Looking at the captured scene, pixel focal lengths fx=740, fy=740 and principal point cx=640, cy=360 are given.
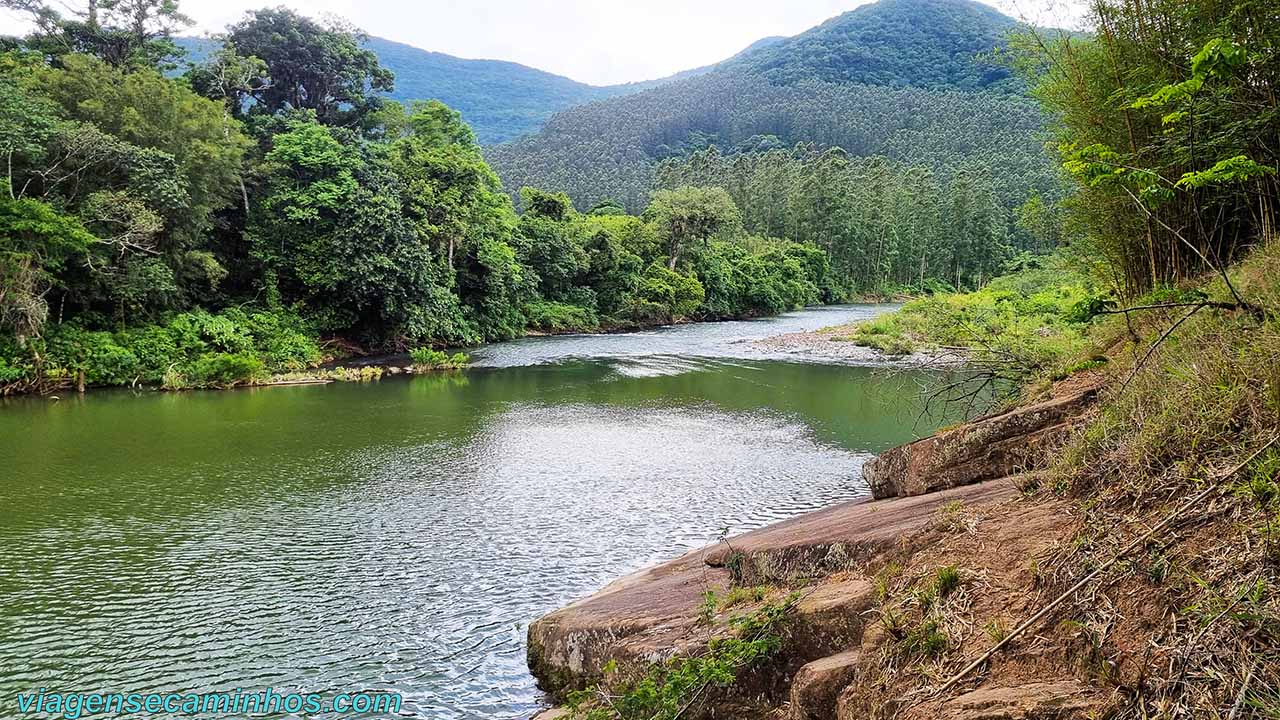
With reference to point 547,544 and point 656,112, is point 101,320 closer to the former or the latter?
point 547,544

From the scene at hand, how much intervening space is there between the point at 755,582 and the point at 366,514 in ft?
24.1

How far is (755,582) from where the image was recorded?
6199mm

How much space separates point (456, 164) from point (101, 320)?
1582 cm

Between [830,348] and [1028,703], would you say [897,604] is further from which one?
[830,348]

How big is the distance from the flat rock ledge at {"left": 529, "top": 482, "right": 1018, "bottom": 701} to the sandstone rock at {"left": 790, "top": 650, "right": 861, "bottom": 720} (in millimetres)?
447

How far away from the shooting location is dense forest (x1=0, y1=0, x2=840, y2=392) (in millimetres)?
21984

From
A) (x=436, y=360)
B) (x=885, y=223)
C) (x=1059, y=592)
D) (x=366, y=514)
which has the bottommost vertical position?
(x=366, y=514)

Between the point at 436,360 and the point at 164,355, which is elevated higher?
the point at 164,355

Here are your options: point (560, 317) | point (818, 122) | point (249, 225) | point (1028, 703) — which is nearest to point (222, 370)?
point (249, 225)

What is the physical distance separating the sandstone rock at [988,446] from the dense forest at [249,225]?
2300 cm

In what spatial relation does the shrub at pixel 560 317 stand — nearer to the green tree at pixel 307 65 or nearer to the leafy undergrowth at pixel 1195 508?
the green tree at pixel 307 65

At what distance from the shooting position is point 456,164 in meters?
34.5

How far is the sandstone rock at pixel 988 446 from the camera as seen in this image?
6.67 metres

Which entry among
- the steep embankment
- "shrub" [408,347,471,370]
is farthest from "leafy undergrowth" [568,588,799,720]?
"shrub" [408,347,471,370]
